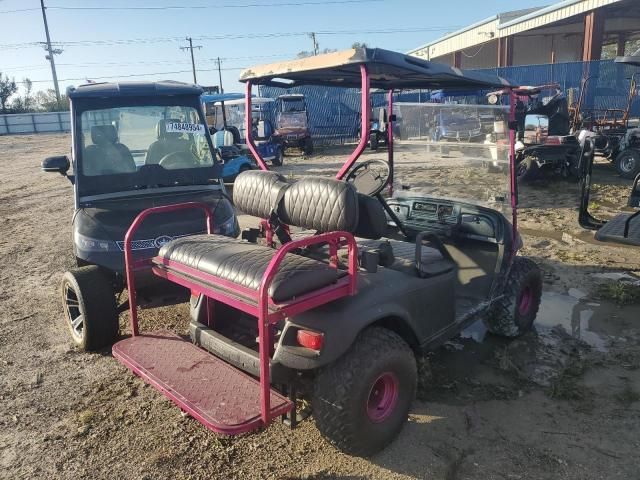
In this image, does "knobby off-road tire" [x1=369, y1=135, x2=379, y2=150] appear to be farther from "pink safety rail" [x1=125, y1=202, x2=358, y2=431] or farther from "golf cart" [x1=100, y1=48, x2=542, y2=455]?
"pink safety rail" [x1=125, y1=202, x2=358, y2=431]

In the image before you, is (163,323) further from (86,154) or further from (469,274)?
(469,274)

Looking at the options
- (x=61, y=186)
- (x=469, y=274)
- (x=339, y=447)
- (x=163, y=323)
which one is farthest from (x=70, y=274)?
(x=61, y=186)

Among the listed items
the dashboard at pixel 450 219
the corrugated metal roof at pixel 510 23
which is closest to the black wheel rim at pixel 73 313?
the dashboard at pixel 450 219

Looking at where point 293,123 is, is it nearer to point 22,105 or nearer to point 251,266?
point 251,266

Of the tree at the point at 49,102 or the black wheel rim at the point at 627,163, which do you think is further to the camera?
the tree at the point at 49,102

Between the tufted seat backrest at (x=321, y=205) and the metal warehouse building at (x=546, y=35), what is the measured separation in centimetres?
2134

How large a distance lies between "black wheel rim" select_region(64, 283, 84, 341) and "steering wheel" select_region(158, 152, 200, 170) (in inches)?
64.9

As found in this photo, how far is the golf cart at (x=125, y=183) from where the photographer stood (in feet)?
13.3

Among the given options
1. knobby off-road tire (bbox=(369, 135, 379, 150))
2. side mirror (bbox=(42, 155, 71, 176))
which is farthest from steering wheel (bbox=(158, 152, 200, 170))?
knobby off-road tire (bbox=(369, 135, 379, 150))

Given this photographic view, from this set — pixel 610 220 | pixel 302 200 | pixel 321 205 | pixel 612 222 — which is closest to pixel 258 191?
pixel 302 200

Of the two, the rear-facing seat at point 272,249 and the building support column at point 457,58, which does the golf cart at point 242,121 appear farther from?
the building support column at point 457,58

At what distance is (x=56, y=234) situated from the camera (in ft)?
27.5

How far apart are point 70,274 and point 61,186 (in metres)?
11.1

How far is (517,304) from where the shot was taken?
161 inches
